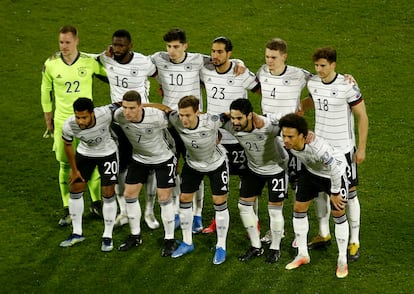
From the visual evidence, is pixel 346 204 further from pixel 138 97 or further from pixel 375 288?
pixel 138 97

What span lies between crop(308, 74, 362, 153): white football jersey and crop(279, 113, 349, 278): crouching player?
0.70ft

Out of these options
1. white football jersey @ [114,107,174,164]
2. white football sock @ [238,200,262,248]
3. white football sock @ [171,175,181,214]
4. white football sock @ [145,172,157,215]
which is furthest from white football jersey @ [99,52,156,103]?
white football sock @ [238,200,262,248]

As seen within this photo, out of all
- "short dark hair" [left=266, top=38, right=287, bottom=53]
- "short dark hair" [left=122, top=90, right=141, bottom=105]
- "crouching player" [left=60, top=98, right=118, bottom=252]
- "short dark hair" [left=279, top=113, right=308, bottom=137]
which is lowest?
"crouching player" [left=60, top=98, right=118, bottom=252]

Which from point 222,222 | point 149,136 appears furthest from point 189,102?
point 222,222

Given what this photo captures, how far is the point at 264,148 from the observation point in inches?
402

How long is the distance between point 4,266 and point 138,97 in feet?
7.79

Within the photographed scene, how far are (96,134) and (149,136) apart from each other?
584 mm

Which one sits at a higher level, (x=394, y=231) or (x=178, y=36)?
(x=178, y=36)

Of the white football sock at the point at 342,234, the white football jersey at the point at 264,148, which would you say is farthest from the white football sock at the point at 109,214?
the white football sock at the point at 342,234

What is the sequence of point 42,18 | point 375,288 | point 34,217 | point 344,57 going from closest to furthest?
point 375,288 < point 34,217 < point 344,57 < point 42,18

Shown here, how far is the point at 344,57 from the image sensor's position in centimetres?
1619

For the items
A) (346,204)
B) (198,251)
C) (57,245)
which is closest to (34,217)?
(57,245)

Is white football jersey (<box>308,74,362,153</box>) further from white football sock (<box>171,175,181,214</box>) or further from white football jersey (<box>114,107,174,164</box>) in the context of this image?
white football sock (<box>171,175,181,214</box>)

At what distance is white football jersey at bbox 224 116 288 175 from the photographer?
1008cm
